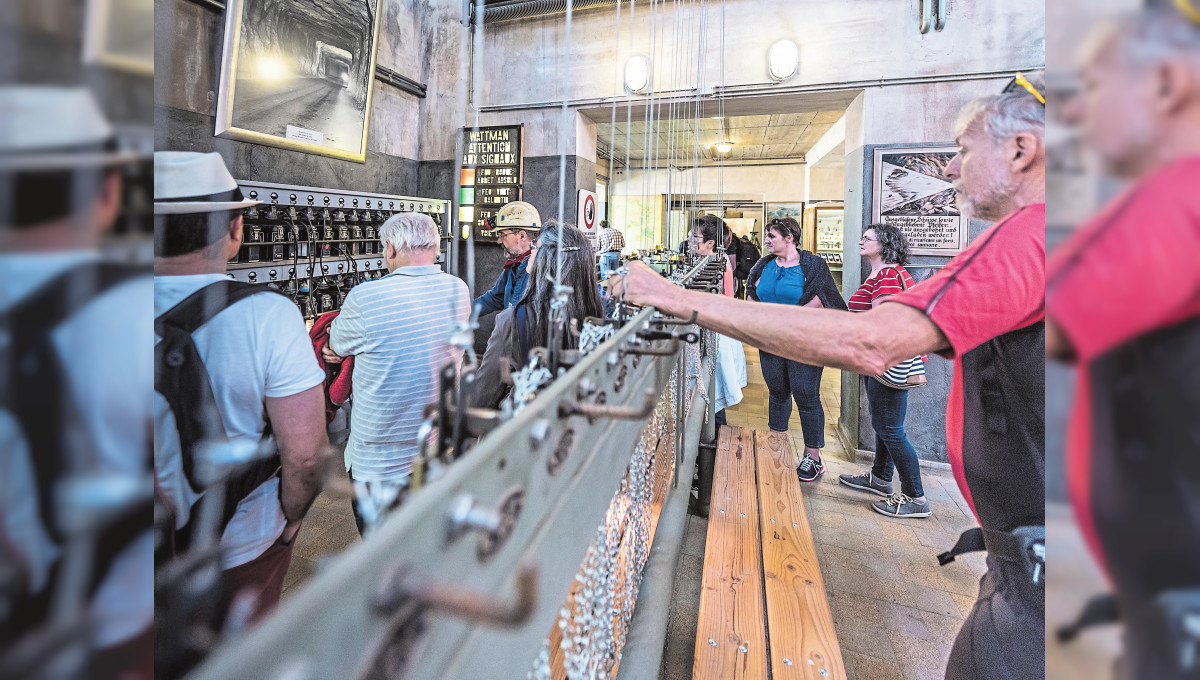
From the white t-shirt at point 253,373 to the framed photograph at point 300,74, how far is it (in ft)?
7.73

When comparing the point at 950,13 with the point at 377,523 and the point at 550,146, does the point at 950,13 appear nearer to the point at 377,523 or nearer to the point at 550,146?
the point at 550,146

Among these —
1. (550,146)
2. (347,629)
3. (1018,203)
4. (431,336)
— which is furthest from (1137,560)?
(550,146)

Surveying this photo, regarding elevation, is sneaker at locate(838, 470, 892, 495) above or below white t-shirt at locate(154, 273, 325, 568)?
below

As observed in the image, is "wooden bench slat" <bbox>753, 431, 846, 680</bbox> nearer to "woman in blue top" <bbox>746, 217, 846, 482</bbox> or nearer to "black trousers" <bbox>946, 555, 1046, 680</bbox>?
"black trousers" <bbox>946, 555, 1046, 680</bbox>

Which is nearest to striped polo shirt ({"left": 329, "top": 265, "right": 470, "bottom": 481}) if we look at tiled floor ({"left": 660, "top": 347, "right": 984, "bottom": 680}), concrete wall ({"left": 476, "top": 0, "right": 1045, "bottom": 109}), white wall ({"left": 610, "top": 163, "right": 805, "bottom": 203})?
tiled floor ({"left": 660, "top": 347, "right": 984, "bottom": 680})

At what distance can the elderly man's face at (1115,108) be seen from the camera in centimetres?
12

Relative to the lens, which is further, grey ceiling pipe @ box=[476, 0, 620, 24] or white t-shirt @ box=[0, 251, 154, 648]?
grey ceiling pipe @ box=[476, 0, 620, 24]

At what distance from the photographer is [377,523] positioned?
48 centimetres

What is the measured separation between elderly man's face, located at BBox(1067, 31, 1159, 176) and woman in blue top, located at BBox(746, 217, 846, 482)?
3.19 m

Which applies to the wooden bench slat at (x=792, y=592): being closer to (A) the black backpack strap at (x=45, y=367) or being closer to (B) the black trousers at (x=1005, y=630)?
(B) the black trousers at (x=1005, y=630)

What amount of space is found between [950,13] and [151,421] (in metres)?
4.27

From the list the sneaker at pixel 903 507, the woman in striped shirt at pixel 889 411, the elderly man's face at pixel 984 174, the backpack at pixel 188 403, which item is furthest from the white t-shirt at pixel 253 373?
the sneaker at pixel 903 507

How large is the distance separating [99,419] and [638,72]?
4.24 metres

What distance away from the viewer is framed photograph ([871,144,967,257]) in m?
3.37
